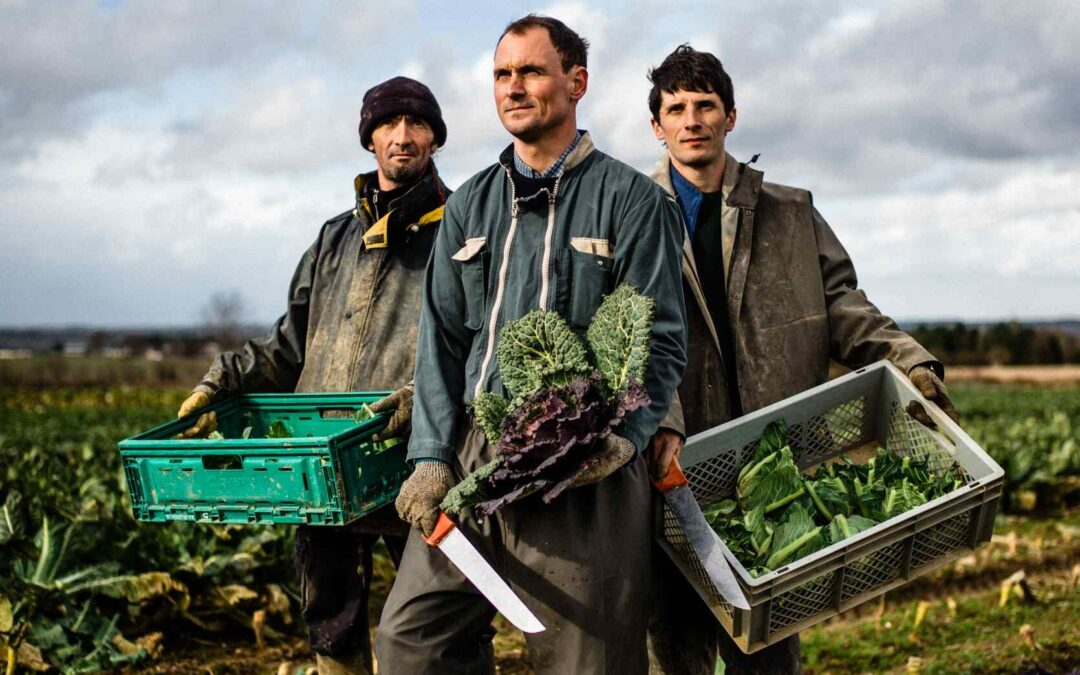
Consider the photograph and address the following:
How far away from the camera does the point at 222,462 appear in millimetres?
3119

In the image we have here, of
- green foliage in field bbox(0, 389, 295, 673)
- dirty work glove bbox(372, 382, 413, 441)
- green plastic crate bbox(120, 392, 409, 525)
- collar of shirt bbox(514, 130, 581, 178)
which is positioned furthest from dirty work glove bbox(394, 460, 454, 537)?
green foliage in field bbox(0, 389, 295, 673)

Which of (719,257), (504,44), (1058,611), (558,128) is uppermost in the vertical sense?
(504,44)

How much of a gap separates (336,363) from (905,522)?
7.03 feet

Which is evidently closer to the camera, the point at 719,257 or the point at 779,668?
the point at 779,668

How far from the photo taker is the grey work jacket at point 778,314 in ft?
11.1

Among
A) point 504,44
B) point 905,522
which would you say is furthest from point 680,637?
point 504,44

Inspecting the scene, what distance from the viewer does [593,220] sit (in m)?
2.69

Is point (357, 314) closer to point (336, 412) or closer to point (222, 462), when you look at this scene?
point (336, 412)

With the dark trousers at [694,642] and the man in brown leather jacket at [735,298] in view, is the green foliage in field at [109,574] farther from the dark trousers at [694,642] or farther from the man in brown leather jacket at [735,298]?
the man in brown leather jacket at [735,298]

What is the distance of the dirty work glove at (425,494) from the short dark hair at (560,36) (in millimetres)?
1119

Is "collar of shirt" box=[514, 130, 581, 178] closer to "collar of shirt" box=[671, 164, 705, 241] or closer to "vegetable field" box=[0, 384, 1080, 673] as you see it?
"collar of shirt" box=[671, 164, 705, 241]

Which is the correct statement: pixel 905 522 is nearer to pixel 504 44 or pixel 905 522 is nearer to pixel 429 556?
pixel 429 556

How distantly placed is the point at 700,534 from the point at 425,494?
72cm

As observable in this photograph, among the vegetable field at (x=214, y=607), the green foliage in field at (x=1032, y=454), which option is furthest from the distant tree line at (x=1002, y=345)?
the vegetable field at (x=214, y=607)
